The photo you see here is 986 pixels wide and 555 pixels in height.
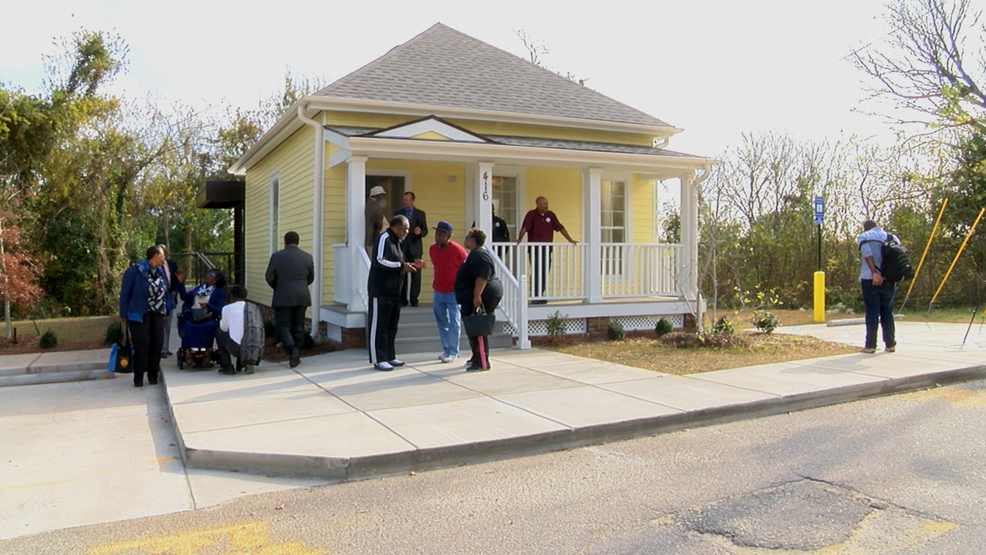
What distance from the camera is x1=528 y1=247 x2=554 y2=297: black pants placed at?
1184 centimetres

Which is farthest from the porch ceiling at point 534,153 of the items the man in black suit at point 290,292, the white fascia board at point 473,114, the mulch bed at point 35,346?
the mulch bed at point 35,346

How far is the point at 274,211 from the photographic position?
16062 millimetres

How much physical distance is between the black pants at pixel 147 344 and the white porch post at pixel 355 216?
102 inches

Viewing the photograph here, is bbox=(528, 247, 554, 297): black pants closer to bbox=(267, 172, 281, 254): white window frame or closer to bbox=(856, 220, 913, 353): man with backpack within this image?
bbox=(856, 220, 913, 353): man with backpack

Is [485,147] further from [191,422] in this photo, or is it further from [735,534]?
[735,534]

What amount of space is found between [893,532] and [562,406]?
3.34 meters

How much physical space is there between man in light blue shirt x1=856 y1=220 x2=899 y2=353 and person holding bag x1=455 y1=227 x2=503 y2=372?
4.94 m

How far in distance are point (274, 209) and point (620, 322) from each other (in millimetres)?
7883

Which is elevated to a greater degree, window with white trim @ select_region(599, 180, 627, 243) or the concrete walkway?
window with white trim @ select_region(599, 180, 627, 243)

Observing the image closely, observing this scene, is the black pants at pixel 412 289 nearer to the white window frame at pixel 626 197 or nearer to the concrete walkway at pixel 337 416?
the concrete walkway at pixel 337 416

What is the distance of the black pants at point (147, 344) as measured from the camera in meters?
9.12

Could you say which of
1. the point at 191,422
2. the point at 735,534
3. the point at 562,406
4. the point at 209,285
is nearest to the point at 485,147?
the point at 209,285

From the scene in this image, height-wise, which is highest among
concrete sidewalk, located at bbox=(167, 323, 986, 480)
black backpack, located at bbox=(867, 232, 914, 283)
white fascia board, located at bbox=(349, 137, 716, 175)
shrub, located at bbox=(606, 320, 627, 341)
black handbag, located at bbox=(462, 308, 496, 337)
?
Answer: white fascia board, located at bbox=(349, 137, 716, 175)

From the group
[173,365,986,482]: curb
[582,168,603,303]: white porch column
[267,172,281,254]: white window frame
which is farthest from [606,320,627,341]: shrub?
[267,172,281,254]: white window frame
